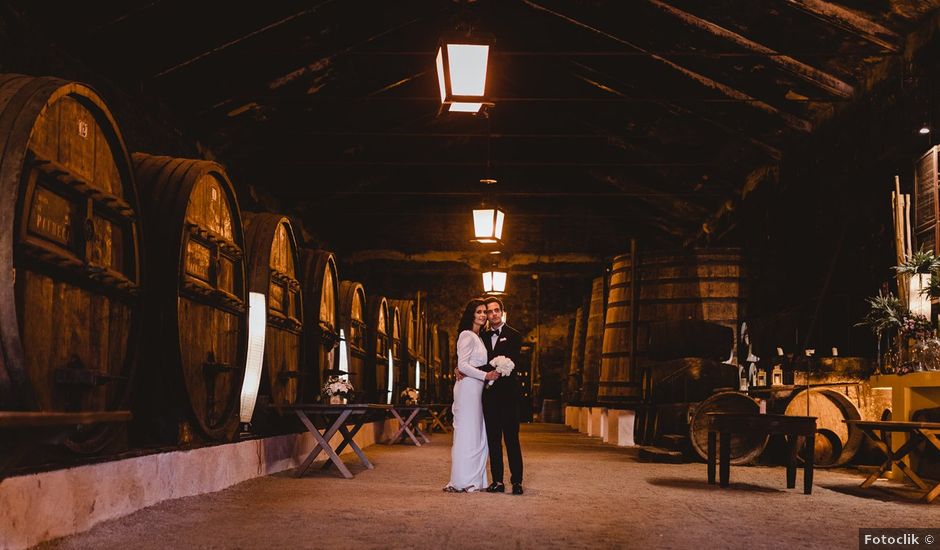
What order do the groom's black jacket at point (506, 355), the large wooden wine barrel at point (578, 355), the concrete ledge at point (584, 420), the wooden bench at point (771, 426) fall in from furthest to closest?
1. the large wooden wine barrel at point (578, 355)
2. the concrete ledge at point (584, 420)
3. the wooden bench at point (771, 426)
4. the groom's black jacket at point (506, 355)

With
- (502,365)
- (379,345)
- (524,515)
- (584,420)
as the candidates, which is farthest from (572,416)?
(524,515)

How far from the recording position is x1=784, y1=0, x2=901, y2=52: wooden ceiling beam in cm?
801

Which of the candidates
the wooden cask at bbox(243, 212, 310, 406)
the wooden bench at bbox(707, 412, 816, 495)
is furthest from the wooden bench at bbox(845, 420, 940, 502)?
the wooden cask at bbox(243, 212, 310, 406)

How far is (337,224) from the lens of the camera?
19.6 m

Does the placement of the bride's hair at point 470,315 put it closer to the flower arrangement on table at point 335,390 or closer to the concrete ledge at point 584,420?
the flower arrangement on table at point 335,390

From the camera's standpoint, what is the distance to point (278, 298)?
288 inches

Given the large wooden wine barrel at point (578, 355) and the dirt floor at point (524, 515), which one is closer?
the dirt floor at point (524, 515)

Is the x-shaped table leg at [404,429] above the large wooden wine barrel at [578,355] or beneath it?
beneath

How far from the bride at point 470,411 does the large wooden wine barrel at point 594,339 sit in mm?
8954

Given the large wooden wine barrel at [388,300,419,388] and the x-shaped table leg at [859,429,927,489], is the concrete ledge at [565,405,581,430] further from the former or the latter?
the x-shaped table leg at [859,429,927,489]

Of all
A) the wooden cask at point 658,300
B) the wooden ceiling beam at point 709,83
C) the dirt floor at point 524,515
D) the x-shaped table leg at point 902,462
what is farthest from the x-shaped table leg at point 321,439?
the wooden cask at point 658,300

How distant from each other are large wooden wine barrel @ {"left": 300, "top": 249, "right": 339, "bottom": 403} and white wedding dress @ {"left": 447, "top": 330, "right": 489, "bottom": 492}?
71.4 inches

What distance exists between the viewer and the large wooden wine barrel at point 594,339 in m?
15.8

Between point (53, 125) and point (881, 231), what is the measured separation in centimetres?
705
